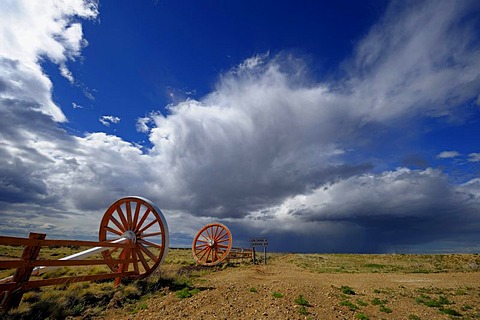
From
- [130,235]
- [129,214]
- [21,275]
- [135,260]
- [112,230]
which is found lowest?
[21,275]

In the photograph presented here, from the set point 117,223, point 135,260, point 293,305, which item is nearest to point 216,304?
point 293,305

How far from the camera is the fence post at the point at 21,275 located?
A: 22.4ft

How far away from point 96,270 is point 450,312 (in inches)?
603

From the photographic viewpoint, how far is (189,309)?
7.71 m

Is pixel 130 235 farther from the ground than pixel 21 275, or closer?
farther from the ground

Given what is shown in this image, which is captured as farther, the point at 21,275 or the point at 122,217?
the point at 122,217

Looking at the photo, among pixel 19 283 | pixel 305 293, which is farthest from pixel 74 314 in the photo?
pixel 305 293

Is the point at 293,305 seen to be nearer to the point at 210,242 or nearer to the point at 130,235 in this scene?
the point at 130,235

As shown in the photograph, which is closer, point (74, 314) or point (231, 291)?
point (74, 314)

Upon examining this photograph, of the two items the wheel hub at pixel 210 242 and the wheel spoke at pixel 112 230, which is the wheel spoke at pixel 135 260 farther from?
the wheel hub at pixel 210 242

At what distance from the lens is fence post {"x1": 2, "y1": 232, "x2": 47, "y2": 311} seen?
6.84m

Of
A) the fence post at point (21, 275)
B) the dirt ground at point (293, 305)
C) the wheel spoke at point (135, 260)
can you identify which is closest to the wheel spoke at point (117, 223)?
the wheel spoke at point (135, 260)

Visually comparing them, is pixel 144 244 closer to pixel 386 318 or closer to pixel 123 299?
pixel 123 299

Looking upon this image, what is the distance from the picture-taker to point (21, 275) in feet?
23.4
